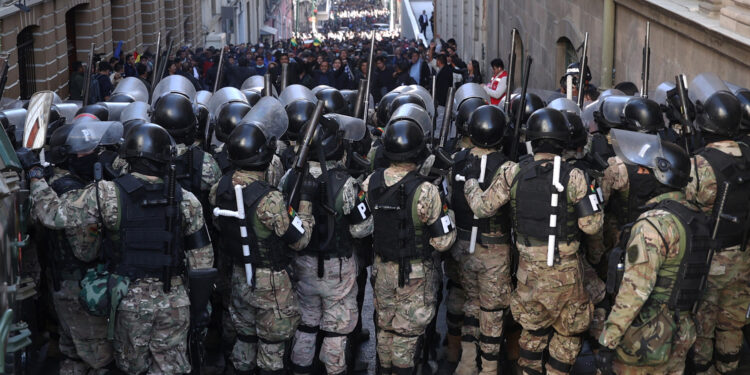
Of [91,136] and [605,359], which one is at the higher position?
[91,136]

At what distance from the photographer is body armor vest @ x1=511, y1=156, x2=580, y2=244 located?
5977mm

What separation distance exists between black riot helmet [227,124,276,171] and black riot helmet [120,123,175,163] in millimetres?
442

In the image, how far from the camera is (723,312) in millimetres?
6227

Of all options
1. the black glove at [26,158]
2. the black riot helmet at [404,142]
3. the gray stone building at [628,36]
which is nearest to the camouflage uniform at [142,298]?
the black glove at [26,158]

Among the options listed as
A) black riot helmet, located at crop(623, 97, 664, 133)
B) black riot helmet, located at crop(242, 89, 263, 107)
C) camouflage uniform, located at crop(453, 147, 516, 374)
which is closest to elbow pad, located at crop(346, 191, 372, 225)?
camouflage uniform, located at crop(453, 147, 516, 374)

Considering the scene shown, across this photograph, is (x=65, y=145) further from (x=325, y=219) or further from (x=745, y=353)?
(x=745, y=353)

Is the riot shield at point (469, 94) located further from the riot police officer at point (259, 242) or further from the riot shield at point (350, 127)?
the riot police officer at point (259, 242)

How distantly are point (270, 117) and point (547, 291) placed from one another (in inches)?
88.1

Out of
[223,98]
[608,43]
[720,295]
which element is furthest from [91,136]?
[608,43]

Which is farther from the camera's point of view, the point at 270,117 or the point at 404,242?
the point at 270,117

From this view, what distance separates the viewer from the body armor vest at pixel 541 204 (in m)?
5.98

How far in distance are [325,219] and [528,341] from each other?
1.49m

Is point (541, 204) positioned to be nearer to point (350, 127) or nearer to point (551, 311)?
point (551, 311)

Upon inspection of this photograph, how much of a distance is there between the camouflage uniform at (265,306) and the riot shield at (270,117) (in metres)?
0.57
